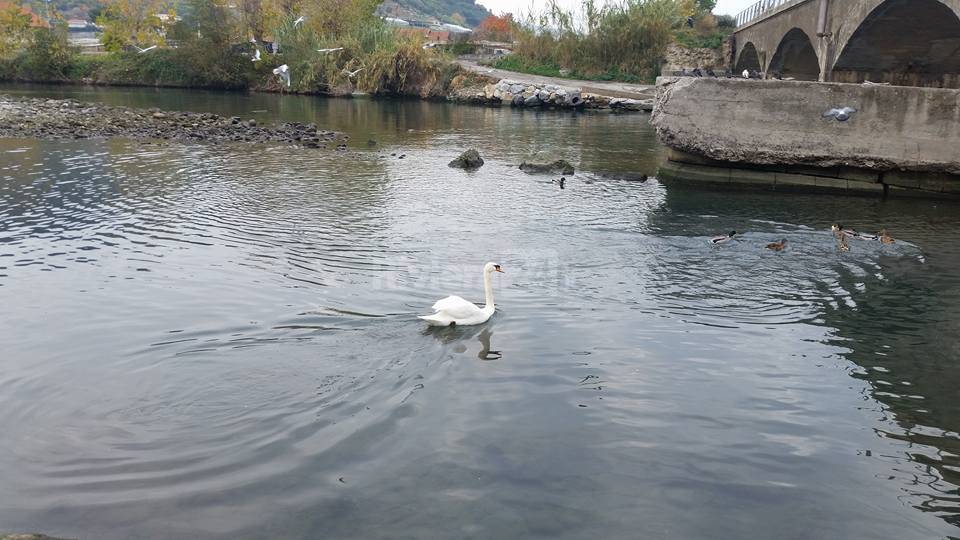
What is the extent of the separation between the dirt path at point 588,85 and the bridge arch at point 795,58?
7347mm

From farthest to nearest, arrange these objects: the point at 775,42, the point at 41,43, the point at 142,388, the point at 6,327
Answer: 1. the point at 41,43
2. the point at 775,42
3. the point at 6,327
4. the point at 142,388

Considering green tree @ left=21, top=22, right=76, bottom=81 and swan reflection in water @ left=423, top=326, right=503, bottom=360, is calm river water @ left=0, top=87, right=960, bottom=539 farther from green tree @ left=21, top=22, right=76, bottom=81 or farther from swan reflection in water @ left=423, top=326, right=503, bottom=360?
green tree @ left=21, top=22, right=76, bottom=81

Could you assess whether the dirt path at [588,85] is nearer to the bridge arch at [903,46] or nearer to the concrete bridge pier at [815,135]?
the bridge arch at [903,46]

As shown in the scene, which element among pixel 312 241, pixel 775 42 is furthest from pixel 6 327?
pixel 775 42

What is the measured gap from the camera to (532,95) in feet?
149

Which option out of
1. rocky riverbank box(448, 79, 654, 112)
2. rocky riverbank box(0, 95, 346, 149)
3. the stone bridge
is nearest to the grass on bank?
rocky riverbank box(448, 79, 654, 112)

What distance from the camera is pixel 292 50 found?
182ft

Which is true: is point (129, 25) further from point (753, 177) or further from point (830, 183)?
point (830, 183)

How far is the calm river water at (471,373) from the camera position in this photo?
5793mm

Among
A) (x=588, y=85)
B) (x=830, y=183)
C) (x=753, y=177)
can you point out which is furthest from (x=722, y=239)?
(x=588, y=85)

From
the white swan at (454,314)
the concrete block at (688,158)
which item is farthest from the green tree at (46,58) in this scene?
the white swan at (454,314)

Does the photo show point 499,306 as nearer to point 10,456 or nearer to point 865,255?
point 10,456

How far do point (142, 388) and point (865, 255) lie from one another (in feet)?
36.8

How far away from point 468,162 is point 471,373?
14559mm
